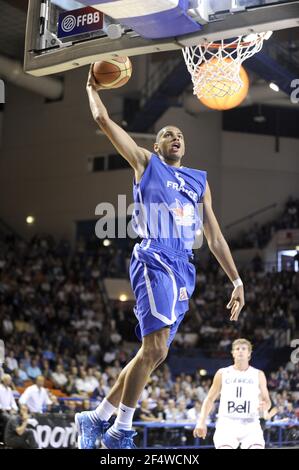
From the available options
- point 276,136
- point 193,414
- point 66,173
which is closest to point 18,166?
point 66,173

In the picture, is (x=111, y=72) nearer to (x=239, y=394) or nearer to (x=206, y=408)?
(x=206, y=408)

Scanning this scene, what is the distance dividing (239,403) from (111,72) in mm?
3528

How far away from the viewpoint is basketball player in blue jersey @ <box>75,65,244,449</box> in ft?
14.8

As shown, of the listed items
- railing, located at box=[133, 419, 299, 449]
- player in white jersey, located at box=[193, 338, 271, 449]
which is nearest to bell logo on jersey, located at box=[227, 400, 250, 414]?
player in white jersey, located at box=[193, 338, 271, 449]

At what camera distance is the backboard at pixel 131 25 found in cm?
474

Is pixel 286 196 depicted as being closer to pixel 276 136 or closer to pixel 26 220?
pixel 276 136

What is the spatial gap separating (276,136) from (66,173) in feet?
20.6

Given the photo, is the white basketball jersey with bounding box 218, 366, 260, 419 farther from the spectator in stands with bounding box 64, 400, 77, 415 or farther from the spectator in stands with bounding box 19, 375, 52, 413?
the spectator in stands with bounding box 19, 375, 52, 413

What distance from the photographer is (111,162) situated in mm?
22531

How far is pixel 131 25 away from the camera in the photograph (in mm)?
4941

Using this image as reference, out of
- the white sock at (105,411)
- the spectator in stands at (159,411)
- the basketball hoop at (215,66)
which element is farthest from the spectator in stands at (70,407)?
the white sock at (105,411)

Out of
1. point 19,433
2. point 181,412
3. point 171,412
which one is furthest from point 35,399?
point 181,412

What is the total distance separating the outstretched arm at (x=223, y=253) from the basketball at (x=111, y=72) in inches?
36.1

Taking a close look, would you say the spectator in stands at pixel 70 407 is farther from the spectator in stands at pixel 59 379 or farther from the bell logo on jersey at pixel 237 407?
the bell logo on jersey at pixel 237 407
